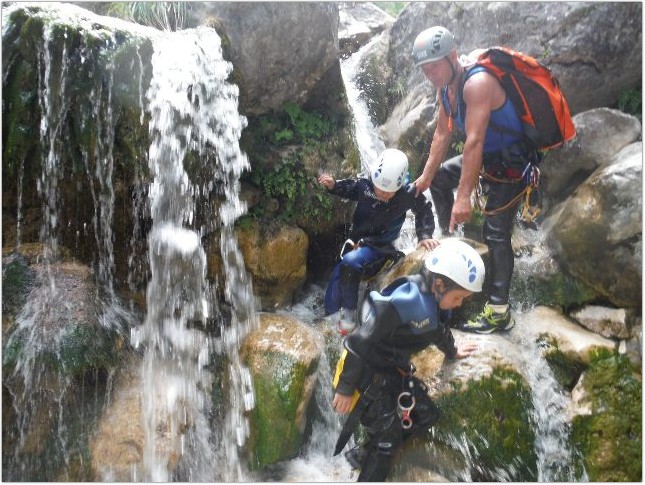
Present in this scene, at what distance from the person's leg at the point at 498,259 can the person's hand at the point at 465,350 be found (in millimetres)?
403

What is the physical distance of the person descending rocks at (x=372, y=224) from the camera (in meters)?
5.51

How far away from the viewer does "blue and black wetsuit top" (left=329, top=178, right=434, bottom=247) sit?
5652 millimetres

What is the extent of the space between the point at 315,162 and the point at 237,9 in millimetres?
2201

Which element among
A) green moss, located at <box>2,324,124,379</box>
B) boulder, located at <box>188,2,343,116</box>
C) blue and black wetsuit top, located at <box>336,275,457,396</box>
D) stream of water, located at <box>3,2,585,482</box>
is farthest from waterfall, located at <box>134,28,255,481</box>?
blue and black wetsuit top, located at <box>336,275,457,396</box>

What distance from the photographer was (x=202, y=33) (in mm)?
5941

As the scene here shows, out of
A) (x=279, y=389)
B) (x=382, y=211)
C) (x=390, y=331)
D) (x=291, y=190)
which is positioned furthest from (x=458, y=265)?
(x=291, y=190)

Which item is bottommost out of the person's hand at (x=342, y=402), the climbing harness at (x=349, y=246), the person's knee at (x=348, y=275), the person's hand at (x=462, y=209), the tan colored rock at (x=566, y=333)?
the person's hand at (x=342, y=402)

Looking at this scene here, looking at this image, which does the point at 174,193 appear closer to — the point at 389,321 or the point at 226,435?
the point at 226,435

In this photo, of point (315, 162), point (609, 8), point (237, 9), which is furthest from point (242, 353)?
point (609, 8)

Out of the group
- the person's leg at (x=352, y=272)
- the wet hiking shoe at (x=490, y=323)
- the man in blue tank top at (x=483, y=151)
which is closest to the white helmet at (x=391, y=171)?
the man in blue tank top at (x=483, y=151)

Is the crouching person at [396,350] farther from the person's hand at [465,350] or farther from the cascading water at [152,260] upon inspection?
the cascading water at [152,260]

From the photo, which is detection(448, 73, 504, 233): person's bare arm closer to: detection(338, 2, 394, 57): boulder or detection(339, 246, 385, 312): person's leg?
detection(339, 246, 385, 312): person's leg

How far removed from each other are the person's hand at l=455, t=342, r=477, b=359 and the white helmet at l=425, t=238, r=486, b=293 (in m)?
1.13

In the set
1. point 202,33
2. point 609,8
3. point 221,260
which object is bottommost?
point 221,260
